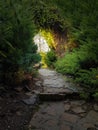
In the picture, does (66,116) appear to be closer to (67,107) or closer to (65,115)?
(65,115)

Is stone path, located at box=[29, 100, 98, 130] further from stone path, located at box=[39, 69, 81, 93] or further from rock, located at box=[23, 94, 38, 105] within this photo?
stone path, located at box=[39, 69, 81, 93]

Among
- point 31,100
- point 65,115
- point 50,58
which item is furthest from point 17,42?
point 50,58

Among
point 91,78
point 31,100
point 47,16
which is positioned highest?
point 47,16

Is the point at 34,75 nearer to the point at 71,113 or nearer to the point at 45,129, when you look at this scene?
the point at 71,113

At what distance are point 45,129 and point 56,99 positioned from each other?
135cm

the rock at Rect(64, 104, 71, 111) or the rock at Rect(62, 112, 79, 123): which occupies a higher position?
the rock at Rect(64, 104, 71, 111)

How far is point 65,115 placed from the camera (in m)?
3.61

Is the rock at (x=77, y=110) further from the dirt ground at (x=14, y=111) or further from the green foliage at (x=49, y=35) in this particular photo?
the green foliage at (x=49, y=35)

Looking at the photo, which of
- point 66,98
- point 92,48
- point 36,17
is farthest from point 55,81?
point 36,17

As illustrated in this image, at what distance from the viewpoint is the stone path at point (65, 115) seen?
319 cm

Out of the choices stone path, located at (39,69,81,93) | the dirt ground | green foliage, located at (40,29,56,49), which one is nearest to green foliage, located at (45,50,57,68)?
green foliage, located at (40,29,56,49)

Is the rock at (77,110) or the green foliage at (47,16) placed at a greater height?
the green foliage at (47,16)

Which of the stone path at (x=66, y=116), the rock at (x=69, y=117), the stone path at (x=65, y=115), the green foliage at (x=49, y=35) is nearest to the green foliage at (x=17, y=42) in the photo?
the stone path at (x=65, y=115)

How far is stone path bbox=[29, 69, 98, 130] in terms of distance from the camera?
3193mm
